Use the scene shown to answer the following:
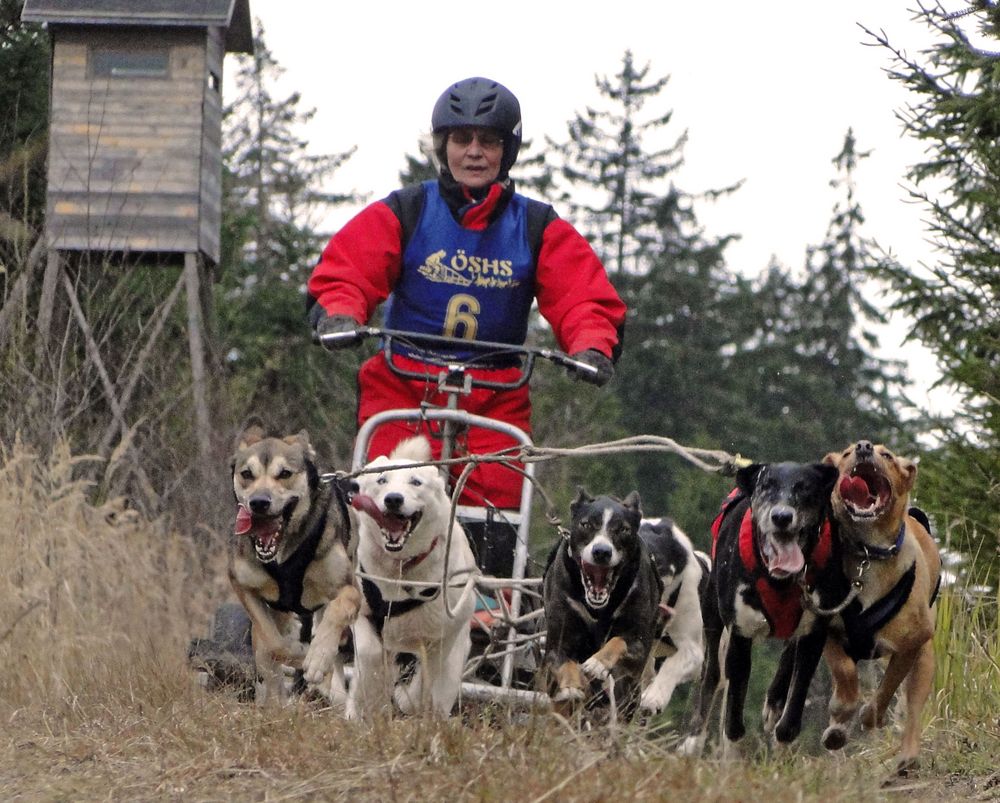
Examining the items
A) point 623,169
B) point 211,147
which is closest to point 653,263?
point 623,169

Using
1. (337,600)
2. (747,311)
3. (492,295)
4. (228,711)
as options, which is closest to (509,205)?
(492,295)

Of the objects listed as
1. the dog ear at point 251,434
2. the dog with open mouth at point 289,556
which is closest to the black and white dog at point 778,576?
the dog with open mouth at point 289,556

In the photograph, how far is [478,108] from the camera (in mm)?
7703

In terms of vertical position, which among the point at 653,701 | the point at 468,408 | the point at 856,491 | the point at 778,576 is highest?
the point at 468,408

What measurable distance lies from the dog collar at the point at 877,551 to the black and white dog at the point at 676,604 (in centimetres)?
149

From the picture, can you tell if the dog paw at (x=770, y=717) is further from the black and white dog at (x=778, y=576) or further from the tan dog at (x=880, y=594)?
the tan dog at (x=880, y=594)

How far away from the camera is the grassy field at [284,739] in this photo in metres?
4.42

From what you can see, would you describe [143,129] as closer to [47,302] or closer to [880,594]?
[47,302]

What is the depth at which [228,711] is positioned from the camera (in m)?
5.86

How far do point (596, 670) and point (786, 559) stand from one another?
0.95 m

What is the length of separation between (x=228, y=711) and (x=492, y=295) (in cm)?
253

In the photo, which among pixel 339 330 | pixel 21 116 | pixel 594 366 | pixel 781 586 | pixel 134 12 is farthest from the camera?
pixel 134 12

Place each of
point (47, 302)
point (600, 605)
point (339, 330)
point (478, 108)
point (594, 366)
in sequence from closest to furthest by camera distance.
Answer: point (600, 605)
point (339, 330)
point (594, 366)
point (478, 108)
point (47, 302)

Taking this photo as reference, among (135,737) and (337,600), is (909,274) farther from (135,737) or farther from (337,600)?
(135,737)
